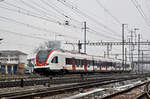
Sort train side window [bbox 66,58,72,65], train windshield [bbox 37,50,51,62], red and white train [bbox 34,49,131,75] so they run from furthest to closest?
train side window [bbox 66,58,72,65]
train windshield [bbox 37,50,51,62]
red and white train [bbox 34,49,131,75]

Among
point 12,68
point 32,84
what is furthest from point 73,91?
point 12,68

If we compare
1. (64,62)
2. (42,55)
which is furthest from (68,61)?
(42,55)

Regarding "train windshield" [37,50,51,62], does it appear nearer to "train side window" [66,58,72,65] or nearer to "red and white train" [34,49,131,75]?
"red and white train" [34,49,131,75]

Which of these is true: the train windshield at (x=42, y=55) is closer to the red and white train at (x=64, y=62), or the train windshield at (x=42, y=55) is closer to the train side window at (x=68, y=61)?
the red and white train at (x=64, y=62)

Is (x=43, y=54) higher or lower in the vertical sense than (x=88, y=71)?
Result: higher

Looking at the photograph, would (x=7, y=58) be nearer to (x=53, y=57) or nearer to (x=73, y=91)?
(x=53, y=57)

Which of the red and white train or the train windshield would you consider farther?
the train windshield

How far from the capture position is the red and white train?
30.4 m

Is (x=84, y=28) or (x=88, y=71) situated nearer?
(x=88, y=71)

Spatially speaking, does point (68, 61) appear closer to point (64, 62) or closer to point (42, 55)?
point (64, 62)

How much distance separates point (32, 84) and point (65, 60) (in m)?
11.2

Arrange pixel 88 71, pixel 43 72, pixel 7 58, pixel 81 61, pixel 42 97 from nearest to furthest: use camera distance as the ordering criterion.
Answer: pixel 42 97, pixel 43 72, pixel 81 61, pixel 88 71, pixel 7 58

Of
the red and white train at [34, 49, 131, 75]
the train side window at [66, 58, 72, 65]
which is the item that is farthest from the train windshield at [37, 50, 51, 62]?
the train side window at [66, 58, 72, 65]

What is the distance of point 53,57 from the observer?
101 ft
